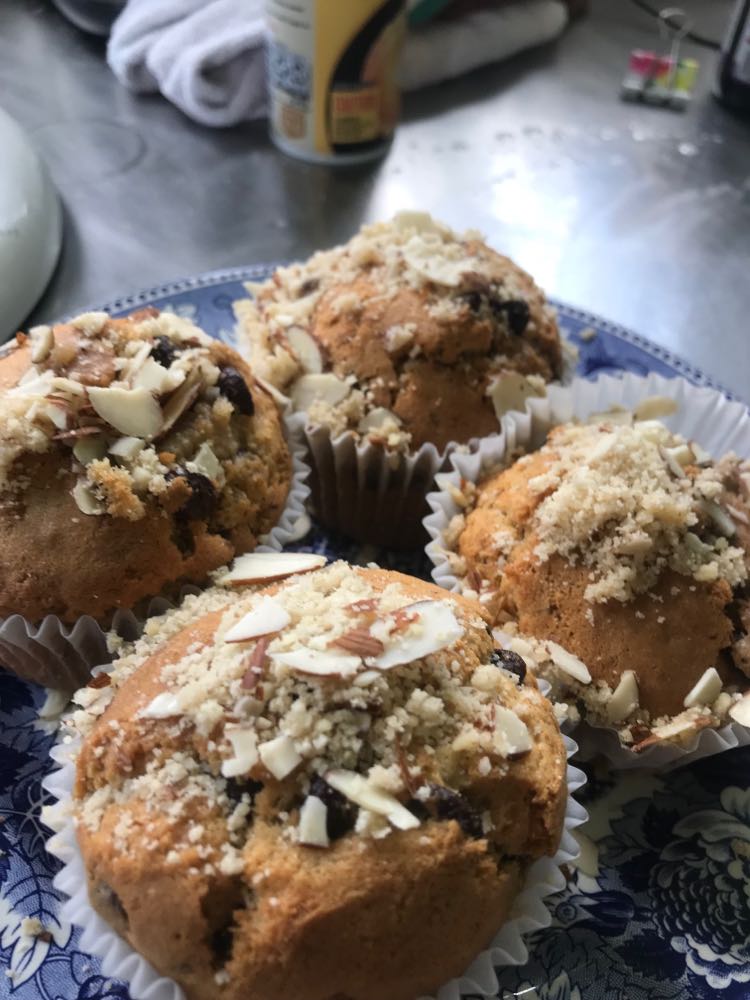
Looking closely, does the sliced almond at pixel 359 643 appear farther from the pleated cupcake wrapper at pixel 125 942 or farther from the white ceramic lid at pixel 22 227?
the white ceramic lid at pixel 22 227

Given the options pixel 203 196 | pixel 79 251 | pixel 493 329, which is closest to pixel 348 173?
pixel 203 196

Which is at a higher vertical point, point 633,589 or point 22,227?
point 633,589

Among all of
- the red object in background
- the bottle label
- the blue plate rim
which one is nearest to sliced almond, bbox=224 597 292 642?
the blue plate rim

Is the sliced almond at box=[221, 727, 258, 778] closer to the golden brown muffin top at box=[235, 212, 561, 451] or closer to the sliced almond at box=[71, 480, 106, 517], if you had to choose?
the sliced almond at box=[71, 480, 106, 517]

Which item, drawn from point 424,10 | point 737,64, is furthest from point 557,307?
point 737,64

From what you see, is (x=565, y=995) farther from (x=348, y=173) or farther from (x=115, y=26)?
(x=115, y=26)

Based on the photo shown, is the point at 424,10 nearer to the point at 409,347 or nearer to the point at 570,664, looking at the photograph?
the point at 409,347
